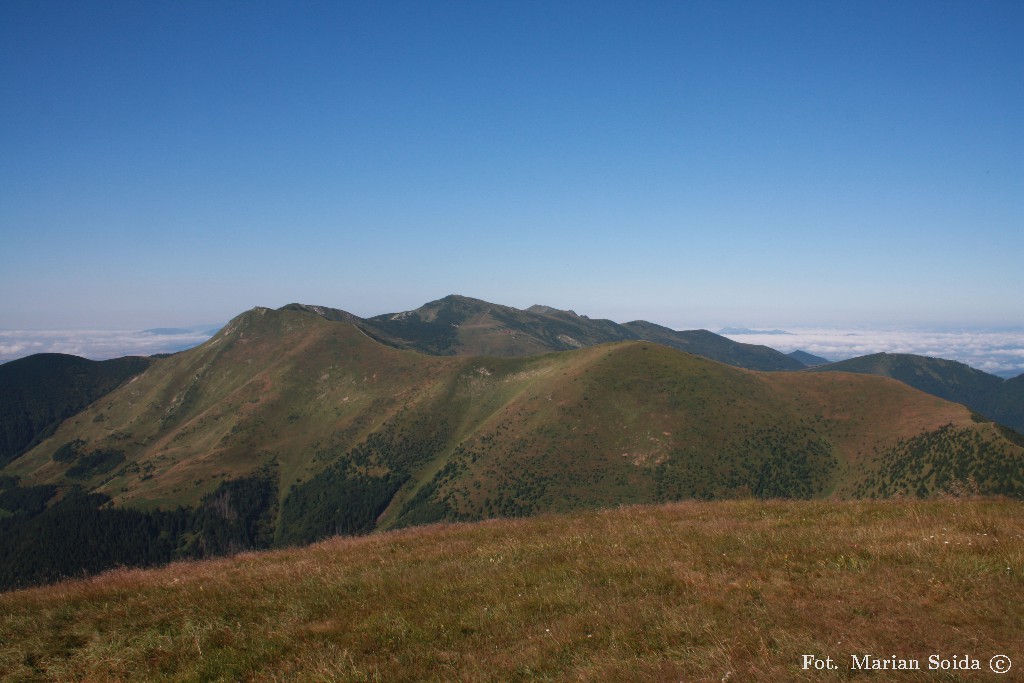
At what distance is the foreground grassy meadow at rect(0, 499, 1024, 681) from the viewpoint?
25.3ft

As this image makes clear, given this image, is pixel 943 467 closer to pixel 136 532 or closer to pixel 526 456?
pixel 526 456

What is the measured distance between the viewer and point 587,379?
151750 mm

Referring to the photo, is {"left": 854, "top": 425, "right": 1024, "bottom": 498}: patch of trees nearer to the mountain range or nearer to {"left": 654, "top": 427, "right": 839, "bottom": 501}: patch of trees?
the mountain range

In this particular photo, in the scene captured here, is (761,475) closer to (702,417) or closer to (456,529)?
(702,417)

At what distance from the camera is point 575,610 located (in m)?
9.57

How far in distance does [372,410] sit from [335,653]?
622 feet
